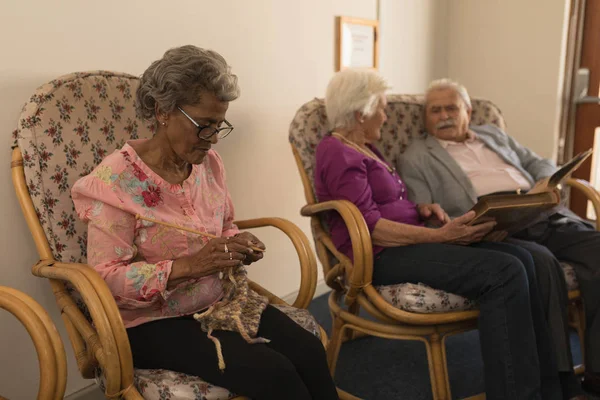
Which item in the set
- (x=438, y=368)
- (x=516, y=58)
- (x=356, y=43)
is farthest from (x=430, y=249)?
(x=516, y=58)

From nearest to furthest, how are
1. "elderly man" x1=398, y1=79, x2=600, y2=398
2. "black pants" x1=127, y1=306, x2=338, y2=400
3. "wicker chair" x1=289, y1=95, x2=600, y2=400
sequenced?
1. "black pants" x1=127, y1=306, x2=338, y2=400
2. "wicker chair" x1=289, y1=95, x2=600, y2=400
3. "elderly man" x1=398, y1=79, x2=600, y2=398

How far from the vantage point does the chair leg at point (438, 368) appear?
64.4 inches

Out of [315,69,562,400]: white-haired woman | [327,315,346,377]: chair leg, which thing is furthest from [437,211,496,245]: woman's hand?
[327,315,346,377]: chair leg

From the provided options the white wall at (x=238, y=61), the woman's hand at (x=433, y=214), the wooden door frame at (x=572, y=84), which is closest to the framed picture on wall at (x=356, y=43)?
the white wall at (x=238, y=61)

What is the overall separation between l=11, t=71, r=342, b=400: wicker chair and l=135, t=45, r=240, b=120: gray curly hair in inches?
Answer: 9.4

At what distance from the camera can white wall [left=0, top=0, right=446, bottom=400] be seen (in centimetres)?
148

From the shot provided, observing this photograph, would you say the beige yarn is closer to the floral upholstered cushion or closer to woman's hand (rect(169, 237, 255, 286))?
woman's hand (rect(169, 237, 255, 286))

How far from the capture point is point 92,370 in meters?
1.28

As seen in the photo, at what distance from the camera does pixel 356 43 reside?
8.73 ft

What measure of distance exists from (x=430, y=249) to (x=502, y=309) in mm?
281

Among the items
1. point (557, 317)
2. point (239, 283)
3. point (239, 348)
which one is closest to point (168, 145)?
point (239, 283)

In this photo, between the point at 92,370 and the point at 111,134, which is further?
the point at 111,134

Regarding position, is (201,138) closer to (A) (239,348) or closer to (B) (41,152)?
(B) (41,152)

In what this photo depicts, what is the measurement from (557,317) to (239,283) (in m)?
1.05
